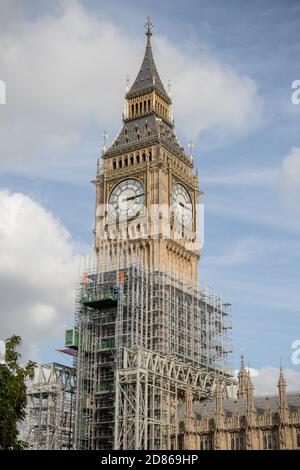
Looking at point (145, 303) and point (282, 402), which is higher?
point (145, 303)

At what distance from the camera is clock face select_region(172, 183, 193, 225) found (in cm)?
12788

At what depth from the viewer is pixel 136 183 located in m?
128

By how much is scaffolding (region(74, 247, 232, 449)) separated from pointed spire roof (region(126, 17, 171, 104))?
3374cm

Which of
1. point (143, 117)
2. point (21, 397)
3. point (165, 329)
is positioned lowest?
point (21, 397)

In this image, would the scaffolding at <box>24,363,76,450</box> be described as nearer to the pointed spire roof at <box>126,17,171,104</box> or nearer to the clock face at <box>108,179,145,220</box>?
the clock face at <box>108,179,145,220</box>

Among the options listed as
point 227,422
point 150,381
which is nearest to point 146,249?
point 150,381

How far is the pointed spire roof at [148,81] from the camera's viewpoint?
138625mm

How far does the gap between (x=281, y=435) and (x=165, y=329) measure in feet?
79.9

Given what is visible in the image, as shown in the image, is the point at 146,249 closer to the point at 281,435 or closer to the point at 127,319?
the point at 127,319

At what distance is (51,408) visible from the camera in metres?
117

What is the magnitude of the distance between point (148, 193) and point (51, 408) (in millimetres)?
36970

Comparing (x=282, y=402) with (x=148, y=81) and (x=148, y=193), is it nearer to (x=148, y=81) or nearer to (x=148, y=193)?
(x=148, y=193)

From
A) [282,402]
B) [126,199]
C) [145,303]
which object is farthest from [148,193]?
[282,402]
